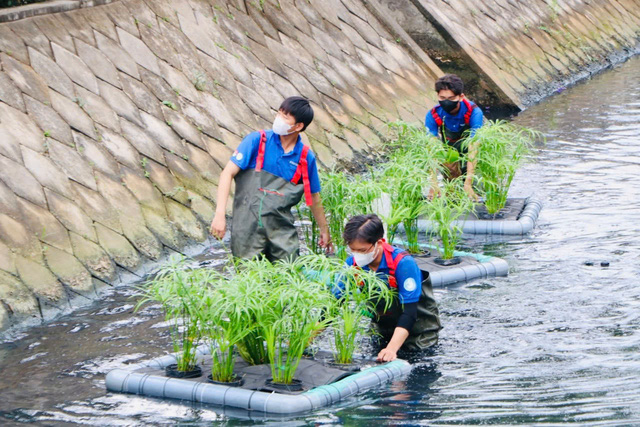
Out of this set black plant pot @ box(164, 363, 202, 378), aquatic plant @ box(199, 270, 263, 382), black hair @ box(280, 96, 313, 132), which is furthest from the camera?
black hair @ box(280, 96, 313, 132)

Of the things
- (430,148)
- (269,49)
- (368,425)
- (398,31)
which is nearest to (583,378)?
(368,425)

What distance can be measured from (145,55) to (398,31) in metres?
5.75

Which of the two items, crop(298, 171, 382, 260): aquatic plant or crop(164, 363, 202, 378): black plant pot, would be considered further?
crop(298, 171, 382, 260): aquatic plant

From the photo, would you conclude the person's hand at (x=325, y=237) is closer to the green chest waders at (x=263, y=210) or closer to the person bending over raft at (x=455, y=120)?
the green chest waders at (x=263, y=210)

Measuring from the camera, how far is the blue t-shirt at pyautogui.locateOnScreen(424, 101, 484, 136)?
1055cm

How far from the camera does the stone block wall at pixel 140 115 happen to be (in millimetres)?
8641

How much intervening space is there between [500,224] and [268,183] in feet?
12.0

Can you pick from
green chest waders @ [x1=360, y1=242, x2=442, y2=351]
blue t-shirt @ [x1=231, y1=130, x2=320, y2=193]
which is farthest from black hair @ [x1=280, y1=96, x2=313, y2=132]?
green chest waders @ [x1=360, y1=242, x2=442, y2=351]

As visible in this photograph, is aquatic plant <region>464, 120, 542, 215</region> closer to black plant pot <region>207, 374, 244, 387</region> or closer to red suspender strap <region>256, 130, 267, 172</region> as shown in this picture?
red suspender strap <region>256, 130, 267, 172</region>

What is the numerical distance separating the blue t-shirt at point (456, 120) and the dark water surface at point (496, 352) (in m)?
1.22

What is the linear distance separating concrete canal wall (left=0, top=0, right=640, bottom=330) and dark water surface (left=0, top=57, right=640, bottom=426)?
2.28ft

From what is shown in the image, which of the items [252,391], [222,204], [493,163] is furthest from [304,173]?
[493,163]

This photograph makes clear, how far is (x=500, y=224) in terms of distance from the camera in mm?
10328

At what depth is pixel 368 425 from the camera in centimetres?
591
